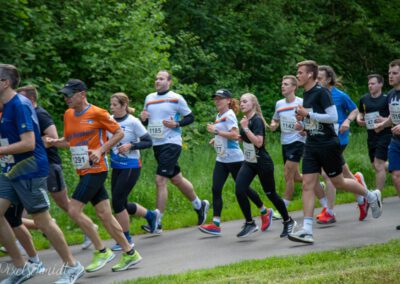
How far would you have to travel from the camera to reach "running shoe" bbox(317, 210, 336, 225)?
12.0 meters

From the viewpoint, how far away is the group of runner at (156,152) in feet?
28.1

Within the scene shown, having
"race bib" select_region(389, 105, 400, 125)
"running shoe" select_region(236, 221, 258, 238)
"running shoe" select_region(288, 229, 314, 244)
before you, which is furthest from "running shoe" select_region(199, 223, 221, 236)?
"race bib" select_region(389, 105, 400, 125)

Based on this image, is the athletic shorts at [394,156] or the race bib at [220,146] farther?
the race bib at [220,146]

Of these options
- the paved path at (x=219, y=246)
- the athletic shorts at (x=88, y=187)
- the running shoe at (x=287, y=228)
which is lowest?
the paved path at (x=219, y=246)

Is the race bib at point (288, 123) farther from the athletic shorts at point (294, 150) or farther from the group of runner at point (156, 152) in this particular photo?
the athletic shorts at point (294, 150)

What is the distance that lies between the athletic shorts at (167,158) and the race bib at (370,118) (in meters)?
3.32

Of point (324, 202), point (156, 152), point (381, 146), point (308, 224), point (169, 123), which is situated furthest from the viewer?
point (381, 146)

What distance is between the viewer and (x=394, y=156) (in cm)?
1113

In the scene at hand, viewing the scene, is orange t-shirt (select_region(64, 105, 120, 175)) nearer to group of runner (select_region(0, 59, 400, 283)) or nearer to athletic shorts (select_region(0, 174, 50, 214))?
group of runner (select_region(0, 59, 400, 283))

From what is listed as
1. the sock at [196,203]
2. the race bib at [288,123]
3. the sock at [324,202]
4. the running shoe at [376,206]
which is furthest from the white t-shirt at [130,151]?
the running shoe at [376,206]

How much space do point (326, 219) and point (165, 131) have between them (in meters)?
2.51

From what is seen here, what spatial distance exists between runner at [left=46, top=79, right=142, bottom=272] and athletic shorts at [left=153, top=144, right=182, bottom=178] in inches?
105

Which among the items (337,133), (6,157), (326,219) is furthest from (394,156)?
(6,157)

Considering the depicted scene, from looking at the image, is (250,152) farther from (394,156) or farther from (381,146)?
(381,146)
